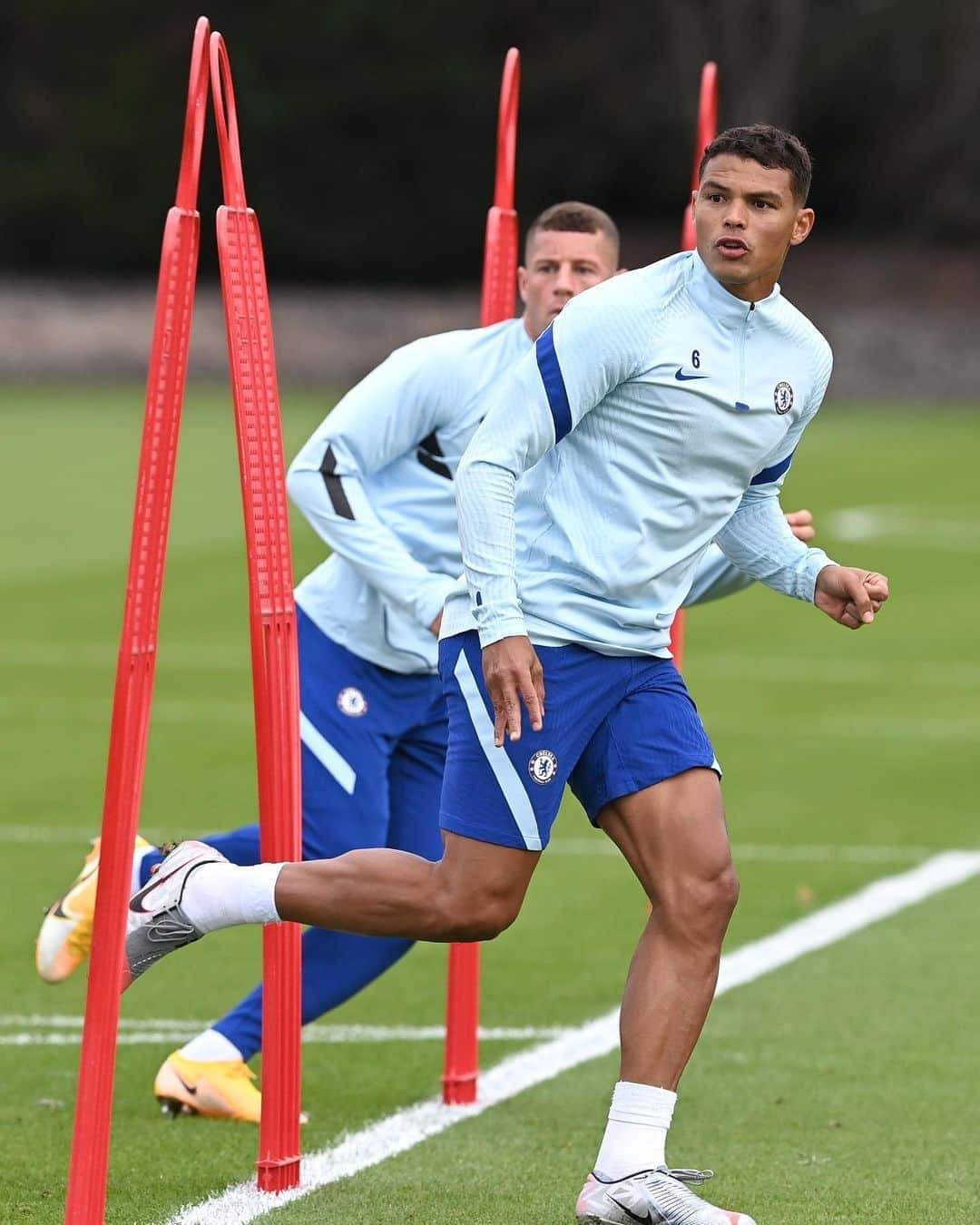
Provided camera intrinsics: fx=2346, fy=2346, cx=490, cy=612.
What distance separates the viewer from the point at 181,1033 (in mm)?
6965

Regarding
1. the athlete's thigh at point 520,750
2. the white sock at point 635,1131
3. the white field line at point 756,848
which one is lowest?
the white field line at point 756,848

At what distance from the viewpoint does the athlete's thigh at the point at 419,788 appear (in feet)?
20.8

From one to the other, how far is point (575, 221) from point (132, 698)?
7.67 feet

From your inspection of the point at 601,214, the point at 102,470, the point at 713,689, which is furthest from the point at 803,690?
the point at 102,470

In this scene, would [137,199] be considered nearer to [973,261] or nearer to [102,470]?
[973,261]

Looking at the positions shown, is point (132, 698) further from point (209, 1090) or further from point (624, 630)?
point (209, 1090)

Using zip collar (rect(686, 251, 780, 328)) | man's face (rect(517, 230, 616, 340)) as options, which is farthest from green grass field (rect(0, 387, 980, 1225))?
man's face (rect(517, 230, 616, 340))

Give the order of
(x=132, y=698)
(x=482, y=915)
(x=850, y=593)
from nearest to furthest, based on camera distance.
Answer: (x=132, y=698) < (x=482, y=915) < (x=850, y=593)

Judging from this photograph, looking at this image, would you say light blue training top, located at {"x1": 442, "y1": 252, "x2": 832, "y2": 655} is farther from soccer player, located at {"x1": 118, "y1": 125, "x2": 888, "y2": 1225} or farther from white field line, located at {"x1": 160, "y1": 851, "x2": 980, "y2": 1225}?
white field line, located at {"x1": 160, "y1": 851, "x2": 980, "y2": 1225}

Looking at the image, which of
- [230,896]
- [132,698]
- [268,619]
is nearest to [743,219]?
[268,619]

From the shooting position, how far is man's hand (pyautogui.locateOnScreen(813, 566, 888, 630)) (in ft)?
17.1

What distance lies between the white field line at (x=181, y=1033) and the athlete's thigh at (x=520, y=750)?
2.18 metres

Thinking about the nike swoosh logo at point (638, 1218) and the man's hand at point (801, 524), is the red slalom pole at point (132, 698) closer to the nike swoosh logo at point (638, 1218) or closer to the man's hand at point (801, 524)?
the nike swoosh logo at point (638, 1218)

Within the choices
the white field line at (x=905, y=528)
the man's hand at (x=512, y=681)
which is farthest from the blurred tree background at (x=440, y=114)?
the man's hand at (x=512, y=681)
